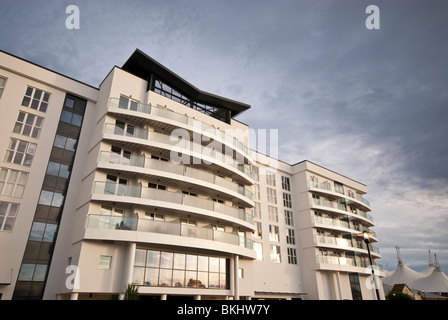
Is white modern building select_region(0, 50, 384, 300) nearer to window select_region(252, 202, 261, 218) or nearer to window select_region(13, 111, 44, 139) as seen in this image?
window select_region(13, 111, 44, 139)

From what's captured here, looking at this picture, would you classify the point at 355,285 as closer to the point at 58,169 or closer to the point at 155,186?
the point at 155,186

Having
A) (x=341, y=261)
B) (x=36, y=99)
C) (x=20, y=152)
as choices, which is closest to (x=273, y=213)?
(x=341, y=261)

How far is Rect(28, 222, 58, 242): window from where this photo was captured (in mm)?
22172

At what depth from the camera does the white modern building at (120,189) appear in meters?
21.7

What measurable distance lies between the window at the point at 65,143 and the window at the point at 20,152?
1.62m

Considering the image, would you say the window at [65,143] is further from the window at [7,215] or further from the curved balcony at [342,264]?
the curved balcony at [342,264]

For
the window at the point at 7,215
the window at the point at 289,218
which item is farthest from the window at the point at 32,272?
the window at the point at 289,218

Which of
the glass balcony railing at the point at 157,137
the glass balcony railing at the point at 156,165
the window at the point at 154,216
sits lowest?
the window at the point at 154,216

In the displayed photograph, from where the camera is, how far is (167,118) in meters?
27.8

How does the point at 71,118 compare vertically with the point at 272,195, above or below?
above

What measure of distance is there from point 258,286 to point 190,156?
17.8 metres

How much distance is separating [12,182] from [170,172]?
11487 mm

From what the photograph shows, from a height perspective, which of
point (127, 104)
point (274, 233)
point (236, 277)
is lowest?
point (236, 277)
